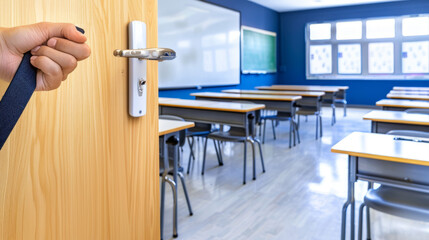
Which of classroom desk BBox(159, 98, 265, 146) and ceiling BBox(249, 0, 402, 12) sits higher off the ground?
ceiling BBox(249, 0, 402, 12)

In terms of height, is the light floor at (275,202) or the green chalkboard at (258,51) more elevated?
the green chalkboard at (258,51)

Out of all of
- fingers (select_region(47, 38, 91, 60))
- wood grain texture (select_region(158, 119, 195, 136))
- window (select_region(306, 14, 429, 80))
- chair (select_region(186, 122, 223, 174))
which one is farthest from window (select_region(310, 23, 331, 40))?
fingers (select_region(47, 38, 91, 60))

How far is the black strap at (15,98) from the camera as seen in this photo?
41 cm

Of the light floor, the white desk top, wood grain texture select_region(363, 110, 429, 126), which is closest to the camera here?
the white desk top

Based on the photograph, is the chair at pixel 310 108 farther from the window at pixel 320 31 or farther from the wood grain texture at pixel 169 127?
the window at pixel 320 31

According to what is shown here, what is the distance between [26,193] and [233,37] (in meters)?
7.86

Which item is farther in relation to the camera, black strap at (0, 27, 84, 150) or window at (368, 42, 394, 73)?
window at (368, 42, 394, 73)

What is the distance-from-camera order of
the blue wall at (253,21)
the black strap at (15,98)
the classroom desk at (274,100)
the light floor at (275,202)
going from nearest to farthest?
1. the black strap at (15,98)
2. the light floor at (275,202)
3. the classroom desk at (274,100)
4. the blue wall at (253,21)

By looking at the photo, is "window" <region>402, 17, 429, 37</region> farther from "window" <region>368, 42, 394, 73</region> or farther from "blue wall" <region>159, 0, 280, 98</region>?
"blue wall" <region>159, 0, 280, 98</region>

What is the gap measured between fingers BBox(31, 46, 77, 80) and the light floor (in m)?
2.01

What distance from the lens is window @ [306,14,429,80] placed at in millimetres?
9172

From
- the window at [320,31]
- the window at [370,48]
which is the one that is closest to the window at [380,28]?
the window at [370,48]

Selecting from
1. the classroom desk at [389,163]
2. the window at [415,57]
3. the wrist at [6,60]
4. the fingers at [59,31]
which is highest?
the window at [415,57]

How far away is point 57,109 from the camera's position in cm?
56
